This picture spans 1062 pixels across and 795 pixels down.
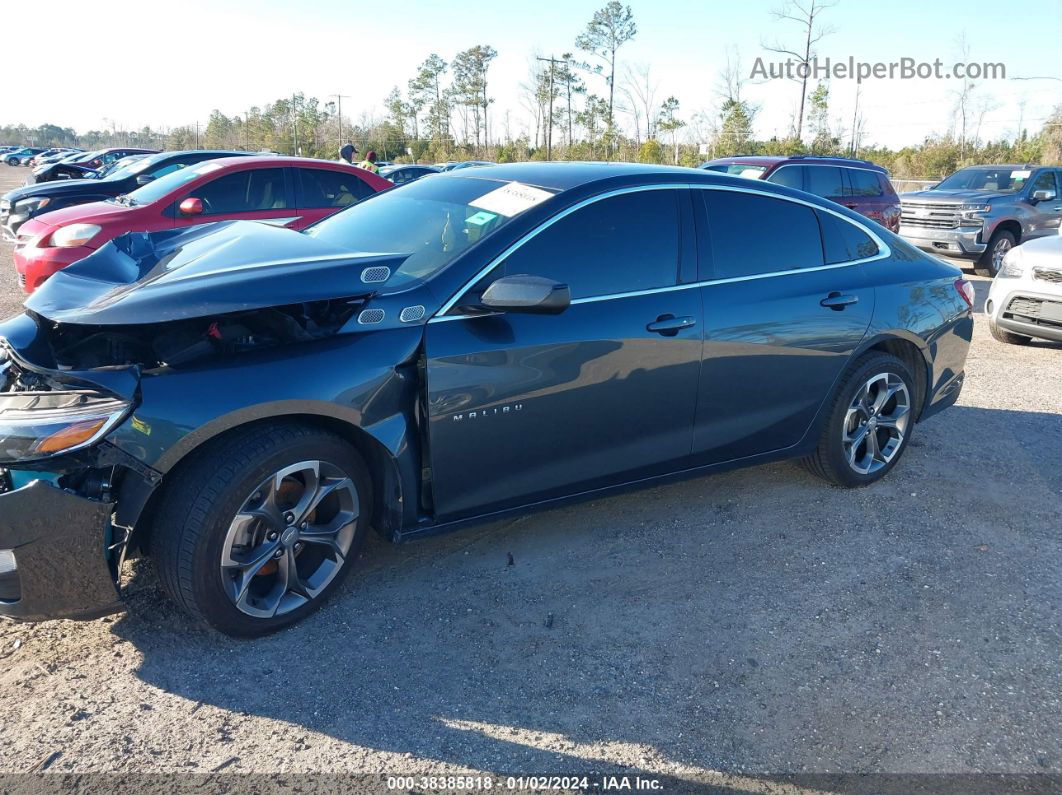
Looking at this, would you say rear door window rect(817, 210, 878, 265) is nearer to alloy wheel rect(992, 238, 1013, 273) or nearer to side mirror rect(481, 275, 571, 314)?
side mirror rect(481, 275, 571, 314)

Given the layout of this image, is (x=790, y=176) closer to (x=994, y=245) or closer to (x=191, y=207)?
(x=994, y=245)

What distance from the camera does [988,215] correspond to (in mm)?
13133

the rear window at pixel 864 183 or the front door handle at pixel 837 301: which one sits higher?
the rear window at pixel 864 183

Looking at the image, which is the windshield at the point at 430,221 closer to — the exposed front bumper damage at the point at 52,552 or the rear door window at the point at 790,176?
the exposed front bumper damage at the point at 52,552

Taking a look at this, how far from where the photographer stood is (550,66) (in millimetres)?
43906

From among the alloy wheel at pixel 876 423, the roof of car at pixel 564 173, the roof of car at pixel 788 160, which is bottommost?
the alloy wheel at pixel 876 423

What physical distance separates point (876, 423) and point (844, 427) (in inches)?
11.2

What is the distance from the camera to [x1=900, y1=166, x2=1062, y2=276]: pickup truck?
13211 millimetres

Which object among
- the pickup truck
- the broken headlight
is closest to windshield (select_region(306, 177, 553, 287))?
the broken headlight

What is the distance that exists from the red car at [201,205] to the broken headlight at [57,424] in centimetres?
553

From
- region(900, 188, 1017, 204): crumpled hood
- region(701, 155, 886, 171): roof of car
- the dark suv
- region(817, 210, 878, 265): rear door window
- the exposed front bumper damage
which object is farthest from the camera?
region(900, 188, 1017, 204): crumpled hood

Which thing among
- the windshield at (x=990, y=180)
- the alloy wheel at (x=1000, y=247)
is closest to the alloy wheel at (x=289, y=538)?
the alloy wheel at (x=1000, y=247)

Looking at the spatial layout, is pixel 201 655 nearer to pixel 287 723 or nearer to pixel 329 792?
pixel 287 723

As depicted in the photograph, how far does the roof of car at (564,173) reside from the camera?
11.7 feet
